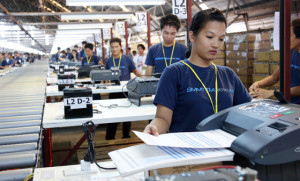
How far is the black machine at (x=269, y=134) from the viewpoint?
0.87 m

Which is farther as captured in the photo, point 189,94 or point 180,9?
point 180,9

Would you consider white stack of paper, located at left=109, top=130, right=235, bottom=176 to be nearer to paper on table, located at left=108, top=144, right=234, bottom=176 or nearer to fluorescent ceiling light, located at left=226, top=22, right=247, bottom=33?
paper on table, located at left=108, top=144, right=234, bottom=176

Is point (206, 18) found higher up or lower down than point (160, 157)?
higher up

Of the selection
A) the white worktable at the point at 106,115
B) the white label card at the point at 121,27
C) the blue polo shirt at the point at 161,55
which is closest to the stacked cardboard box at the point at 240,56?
the white label card at the point at 121,27

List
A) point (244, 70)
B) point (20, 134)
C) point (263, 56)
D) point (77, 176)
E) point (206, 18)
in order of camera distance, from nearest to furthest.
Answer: point (77, 176), point (206, 18), point (20, 134), point (263, 56), point (244, 70)

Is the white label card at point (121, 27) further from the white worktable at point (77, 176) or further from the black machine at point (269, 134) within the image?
the black machine at point (269, 134)

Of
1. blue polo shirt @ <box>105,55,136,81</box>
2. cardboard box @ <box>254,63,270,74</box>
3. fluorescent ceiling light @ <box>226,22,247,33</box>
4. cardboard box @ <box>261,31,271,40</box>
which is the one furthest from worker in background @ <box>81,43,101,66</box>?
fluorescent ceiling light @ <box>226,22,247,33</box>

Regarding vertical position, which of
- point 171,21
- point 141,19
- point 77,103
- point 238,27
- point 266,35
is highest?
point 238,27

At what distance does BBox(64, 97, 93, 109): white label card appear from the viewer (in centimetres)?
254

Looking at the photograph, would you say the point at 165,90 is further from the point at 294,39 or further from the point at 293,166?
the point at 294,39

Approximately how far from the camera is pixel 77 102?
8.43ft

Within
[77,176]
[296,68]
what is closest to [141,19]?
[296,68]

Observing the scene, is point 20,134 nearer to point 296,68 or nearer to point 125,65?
point 296,68

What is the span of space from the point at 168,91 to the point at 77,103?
1.15m
